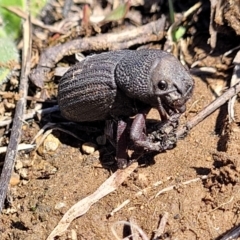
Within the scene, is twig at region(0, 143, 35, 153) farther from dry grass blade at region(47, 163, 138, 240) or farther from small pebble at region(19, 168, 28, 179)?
dry grass blade at region(47, 163, 138, 240)

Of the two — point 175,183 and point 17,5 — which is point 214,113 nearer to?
point 175,183

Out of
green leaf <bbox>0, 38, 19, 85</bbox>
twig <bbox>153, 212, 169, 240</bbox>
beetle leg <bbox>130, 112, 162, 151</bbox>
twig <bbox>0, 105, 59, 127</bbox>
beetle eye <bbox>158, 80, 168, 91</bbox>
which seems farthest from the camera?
green leaf <bbox>0, 38, 19, 85</bbox>

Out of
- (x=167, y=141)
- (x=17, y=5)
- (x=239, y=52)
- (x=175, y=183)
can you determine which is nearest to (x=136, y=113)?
(x=167, y=141)

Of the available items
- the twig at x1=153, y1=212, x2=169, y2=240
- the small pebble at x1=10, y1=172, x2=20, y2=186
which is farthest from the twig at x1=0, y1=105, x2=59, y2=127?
the twig at x1=153, y1=212, x2=169, y2=240

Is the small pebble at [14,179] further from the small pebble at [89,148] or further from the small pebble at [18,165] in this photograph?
the small pebble at [89,148]

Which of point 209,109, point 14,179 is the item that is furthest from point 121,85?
point 14,179
